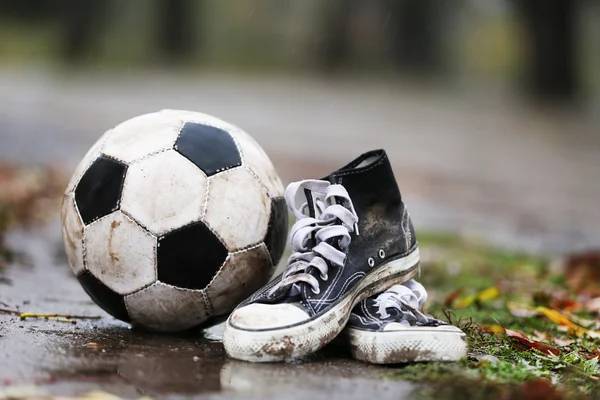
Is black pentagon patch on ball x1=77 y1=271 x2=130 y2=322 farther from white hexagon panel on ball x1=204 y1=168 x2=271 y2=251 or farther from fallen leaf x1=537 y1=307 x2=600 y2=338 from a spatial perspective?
fallen leaf x1=537 y1=307 x2=600 y2=338

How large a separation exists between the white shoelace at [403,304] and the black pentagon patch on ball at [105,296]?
3.29 ft

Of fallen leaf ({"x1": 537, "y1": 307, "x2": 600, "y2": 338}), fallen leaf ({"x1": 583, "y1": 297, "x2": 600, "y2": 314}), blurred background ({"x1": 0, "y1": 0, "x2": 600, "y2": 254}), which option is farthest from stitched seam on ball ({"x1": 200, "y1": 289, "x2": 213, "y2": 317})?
blurred background ({"x1": 0, "y1": 0, "x2": 600, "y2": 254})

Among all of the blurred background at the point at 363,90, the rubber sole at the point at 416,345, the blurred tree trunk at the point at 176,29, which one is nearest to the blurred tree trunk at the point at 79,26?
the blurred background at the point at 363,90

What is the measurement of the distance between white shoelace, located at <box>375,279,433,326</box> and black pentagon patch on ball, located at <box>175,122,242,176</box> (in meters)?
0.79

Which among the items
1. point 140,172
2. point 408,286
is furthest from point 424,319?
point 140,172

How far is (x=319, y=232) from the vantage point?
3.36m

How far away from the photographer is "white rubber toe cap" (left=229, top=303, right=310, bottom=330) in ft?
10.1

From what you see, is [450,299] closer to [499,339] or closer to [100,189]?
[499,339]

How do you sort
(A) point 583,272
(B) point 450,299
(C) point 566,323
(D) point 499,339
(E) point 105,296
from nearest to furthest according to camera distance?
(E) point 105,296 < (D) point 499,339 < (C) point 566,323 < (B) point 450,299 < (A) point 583,272

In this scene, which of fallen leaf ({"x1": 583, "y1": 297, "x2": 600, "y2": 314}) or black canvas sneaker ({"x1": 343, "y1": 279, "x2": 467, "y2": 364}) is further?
fallen leaf ({"x1": 583, "y1": 297, "x2": 600, "y2": 314})

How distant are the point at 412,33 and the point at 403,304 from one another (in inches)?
1077

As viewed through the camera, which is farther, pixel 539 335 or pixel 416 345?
pixel 539 335

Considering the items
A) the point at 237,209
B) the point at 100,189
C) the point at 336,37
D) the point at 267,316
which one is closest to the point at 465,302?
the point at 237,209

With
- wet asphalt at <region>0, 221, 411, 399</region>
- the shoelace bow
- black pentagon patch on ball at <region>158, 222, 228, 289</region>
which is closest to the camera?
wet asphalt at <region>0, 221, 411, 399</region>
